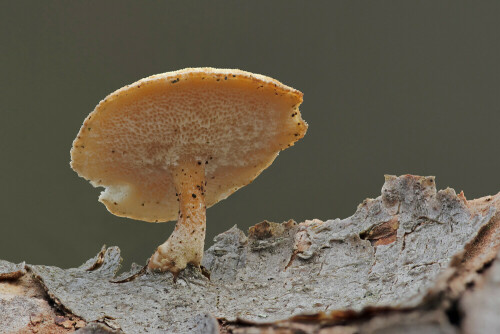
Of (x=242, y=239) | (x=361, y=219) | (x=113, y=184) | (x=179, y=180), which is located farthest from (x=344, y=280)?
(x=113, y=184)

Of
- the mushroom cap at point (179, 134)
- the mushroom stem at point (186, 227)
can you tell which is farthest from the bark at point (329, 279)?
the mushroom cap at point (179, 134)

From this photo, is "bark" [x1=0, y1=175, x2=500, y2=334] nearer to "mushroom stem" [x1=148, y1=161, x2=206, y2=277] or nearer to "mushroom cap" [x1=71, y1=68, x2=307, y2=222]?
"mushroom stem" [x1=148, y1=161, x2=206, y2=277]

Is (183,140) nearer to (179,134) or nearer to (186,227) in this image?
(179,134)

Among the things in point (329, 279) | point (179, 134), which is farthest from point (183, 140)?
point (329, 279)

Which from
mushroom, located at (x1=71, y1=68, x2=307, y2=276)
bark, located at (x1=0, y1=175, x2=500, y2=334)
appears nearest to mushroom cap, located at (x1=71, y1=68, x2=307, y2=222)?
mushroom, located at (x1=71, y1=68, x2=307, y2=276)

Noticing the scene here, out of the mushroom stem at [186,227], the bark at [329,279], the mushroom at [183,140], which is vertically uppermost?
the mushroom at [183,140]

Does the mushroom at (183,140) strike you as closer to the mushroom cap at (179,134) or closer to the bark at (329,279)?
the mushroom cap at (179,134)
